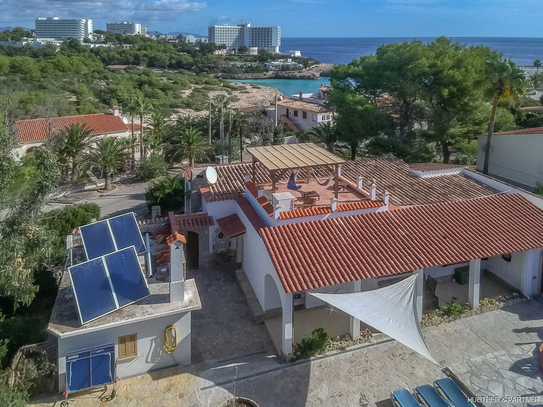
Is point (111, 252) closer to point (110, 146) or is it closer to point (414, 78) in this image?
point (110, 146)

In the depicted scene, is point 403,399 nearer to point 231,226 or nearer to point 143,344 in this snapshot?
point 143,344

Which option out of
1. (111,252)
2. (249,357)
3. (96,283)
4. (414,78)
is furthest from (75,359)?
(414,78)

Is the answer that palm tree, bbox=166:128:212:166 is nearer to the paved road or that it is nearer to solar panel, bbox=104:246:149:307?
the paved road

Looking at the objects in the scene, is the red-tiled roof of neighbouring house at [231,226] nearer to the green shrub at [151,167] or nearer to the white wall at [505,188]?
the white wall at [505,188]

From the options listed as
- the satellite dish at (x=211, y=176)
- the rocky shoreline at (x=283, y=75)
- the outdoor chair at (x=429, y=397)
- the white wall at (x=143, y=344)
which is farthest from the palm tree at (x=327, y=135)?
the rocky shoreline at (x=283, y=75)

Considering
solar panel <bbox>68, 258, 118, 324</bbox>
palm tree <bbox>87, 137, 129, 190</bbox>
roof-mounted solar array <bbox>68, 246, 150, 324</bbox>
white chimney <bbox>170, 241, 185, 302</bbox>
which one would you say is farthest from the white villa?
palm tree <bbox>87, 137, 129, 190</bbox>

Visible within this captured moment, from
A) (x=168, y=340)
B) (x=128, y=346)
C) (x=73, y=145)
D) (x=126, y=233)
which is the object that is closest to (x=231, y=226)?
(x=126, y=233)
